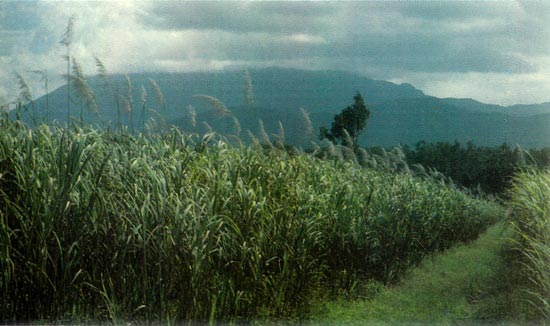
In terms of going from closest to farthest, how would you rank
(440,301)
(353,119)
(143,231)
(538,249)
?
1. (143,231)
2. (538,249)
3. (440,301)
4. (353,119)

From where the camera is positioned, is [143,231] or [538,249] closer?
[143,231]

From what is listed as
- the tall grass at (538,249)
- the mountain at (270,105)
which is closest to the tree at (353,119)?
the mountain at (270,105)

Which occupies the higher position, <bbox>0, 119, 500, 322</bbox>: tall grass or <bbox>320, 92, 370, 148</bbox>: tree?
<bbox>320, 92, 370, 148</bbox>: tree

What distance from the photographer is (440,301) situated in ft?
15.8

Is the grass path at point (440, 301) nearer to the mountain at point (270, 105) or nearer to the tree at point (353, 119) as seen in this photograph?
the mountain at point (270, 105)

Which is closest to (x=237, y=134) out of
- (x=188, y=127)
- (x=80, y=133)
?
(x=188, y=127)

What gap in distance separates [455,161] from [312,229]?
10.3 meters

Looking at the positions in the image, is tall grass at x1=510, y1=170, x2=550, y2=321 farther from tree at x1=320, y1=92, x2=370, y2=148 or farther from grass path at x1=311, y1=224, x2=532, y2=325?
tree at x1=320, y1=92, x2=370, y2=148

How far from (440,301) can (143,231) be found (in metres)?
2.84

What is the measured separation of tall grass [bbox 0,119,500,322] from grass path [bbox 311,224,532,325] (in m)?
0.39

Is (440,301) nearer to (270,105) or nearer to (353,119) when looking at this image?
(270,105)

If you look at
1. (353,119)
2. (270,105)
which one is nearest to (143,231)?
(270,105)

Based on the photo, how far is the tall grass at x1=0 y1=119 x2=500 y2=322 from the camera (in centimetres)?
318

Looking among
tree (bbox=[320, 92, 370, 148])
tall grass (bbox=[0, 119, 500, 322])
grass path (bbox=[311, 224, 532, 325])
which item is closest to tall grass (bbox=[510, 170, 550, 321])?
grass path (bbox=[311, 224, 532, 325])
